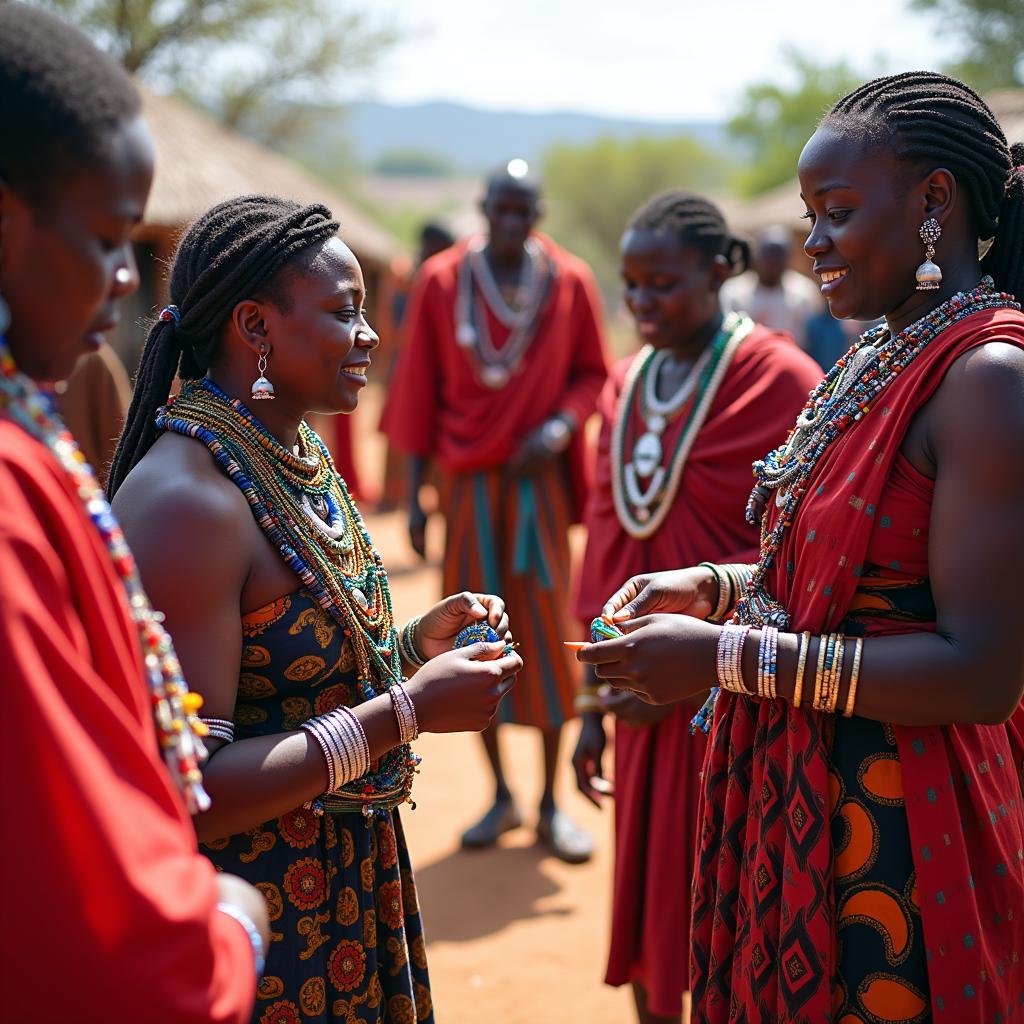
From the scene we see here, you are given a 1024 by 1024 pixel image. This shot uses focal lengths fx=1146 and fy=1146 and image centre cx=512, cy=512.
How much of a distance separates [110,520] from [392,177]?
502ft

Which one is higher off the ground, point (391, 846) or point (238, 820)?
point (238, 820)

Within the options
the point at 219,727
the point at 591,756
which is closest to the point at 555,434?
the point at 591,756

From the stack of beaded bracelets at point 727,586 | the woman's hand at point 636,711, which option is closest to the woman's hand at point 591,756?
the woman's hand at point 636,711

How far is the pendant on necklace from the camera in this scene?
3576mm

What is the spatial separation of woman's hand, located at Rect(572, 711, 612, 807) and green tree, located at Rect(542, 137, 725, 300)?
54.5m

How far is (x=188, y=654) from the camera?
1979mm

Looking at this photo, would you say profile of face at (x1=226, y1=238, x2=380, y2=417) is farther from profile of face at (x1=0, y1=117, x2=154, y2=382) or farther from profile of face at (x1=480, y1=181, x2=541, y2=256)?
profile of face at (x1=480, y1=181, x2=541, y2=256)

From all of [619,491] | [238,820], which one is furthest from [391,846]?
[619,491]

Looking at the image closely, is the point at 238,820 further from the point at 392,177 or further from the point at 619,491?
the point at 392,177

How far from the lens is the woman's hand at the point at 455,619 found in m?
2.47

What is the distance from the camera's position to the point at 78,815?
4.07 ft

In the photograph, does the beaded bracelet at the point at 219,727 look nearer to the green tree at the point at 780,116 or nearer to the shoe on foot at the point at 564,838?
the shoe on foot at the point at 564,838

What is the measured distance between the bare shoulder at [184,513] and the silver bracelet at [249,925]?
26.4 inches

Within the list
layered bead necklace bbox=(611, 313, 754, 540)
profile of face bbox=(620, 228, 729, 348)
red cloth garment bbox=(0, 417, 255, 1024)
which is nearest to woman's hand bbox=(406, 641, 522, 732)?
A: red cloth garment bbox=(0, 417, 255, 1024)
